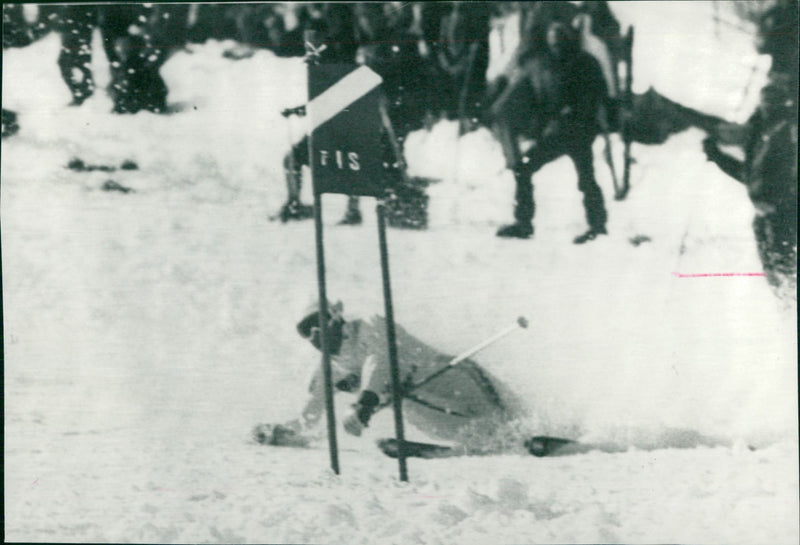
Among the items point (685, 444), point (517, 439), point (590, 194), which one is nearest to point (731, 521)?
point (685, 444)

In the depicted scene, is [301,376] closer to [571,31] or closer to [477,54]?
[477,54]

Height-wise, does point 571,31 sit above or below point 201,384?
above

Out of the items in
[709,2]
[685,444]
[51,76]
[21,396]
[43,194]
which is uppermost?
[709,2]

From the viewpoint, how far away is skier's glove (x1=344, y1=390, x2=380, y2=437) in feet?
5.59

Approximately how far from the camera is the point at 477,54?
1.70 m

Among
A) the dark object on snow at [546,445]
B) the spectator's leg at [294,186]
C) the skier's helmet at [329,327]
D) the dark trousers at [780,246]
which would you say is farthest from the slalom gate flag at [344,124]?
the dark trousers at [780,246]

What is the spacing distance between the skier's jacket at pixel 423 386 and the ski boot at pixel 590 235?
0.39 metres

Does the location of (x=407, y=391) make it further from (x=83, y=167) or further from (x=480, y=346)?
(x=83, y=167)

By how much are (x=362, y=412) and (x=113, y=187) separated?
81 cm

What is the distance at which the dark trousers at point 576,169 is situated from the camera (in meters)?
1.71

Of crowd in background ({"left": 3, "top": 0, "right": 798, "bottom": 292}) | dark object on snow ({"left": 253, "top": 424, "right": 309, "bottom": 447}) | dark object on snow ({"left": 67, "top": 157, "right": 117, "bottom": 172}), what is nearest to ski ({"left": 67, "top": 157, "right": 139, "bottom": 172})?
dark object on snow ({"left": 67, "top": 157, "right": 117, "bottom": 172})

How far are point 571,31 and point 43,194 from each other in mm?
1326

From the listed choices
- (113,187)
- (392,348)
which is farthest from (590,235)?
(113,187)

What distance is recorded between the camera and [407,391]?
1.70 metres
